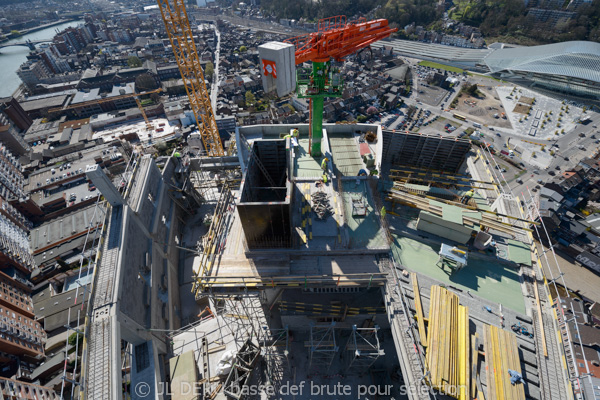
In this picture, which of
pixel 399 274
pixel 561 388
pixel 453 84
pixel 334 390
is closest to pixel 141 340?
pixel 334 390

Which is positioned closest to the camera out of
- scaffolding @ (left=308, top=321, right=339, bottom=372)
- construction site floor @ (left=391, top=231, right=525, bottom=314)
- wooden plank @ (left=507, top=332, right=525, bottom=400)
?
wooden plank @ (left=507, top=332, right=525, bottom=400)

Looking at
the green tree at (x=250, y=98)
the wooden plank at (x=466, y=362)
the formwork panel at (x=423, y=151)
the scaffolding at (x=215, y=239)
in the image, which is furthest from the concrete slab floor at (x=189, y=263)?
the green tree at (x=250, y=98)

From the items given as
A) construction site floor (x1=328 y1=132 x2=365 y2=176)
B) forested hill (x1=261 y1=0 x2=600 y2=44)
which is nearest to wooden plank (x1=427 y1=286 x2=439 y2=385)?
construction site floor (x1=328 y1=132 x2=365 y2=176)

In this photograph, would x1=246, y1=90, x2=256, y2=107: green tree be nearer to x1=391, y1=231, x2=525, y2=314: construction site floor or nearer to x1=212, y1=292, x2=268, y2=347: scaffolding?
x1=212, y1=292, x2=268, y2=347: scaffolding

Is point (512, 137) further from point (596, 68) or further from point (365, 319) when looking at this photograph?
point (365, 319)

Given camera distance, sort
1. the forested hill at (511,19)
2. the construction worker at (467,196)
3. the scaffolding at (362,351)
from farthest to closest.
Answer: the forested hill at (511,19) → the construction worker at (467,196) → the scaffolding at (362,351)

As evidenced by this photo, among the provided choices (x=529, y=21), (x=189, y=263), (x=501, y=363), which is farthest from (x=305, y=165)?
(x=529, y=21)

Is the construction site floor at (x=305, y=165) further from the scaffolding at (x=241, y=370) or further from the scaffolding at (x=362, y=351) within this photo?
the scaffolding at (x=241, y=370)
